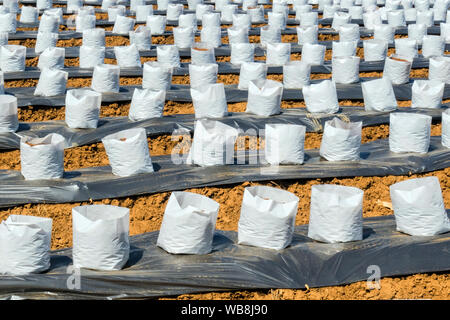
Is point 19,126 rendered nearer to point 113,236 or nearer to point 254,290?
point 113,236

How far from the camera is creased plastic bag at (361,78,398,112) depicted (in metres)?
8.34

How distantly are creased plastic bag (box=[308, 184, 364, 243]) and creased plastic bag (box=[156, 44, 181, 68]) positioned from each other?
17.6 ft

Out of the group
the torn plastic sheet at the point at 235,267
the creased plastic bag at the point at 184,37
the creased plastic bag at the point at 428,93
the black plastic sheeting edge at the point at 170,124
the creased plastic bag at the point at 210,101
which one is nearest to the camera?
the torn plastic sheet at the point at 235,267

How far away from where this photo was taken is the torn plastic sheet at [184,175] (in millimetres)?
6301

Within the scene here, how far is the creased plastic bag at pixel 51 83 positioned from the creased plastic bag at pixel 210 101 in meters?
1.82

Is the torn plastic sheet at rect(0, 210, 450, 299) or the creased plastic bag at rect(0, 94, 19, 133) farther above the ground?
the creased plastic bag at rect(0, 94, 19, 133)

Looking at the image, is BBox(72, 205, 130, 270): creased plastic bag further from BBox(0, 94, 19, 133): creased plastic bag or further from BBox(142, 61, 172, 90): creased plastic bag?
BBox(142, 61, 172, 90): creased plastic bag

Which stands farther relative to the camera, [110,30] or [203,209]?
[110,30]

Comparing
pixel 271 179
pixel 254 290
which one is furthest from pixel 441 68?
pixel 254 290

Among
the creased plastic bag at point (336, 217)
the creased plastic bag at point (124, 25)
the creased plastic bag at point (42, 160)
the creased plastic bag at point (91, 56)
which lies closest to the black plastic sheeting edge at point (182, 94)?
the creased plastic bag at point (91, 56)

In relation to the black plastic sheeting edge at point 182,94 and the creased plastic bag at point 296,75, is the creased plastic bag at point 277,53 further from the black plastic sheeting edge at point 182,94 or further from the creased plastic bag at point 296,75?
the black plastic sheeting edge at point 182,94

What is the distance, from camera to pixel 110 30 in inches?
506

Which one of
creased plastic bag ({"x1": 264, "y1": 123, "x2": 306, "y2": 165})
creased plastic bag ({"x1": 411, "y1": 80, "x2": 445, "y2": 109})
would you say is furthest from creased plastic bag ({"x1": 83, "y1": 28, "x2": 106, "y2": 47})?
creased plastic bag ({"x1": 264, "y1": 123, "x2": 306, "y2": 165})

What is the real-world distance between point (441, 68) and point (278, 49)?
2.27 meters
